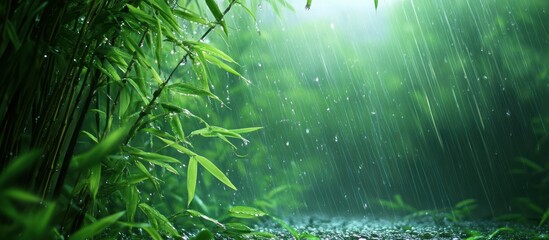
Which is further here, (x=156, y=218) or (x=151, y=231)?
(x=156, y=218)

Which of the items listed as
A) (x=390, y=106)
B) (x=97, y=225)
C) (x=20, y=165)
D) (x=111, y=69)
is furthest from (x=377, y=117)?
(x=20, y=165)

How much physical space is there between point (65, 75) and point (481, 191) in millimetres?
2782

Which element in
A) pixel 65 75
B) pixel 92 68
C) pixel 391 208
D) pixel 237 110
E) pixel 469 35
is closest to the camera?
pixel 65 75

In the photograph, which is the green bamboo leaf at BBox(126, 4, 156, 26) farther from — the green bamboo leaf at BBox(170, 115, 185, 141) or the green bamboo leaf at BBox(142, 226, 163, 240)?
the green bamboo leaf at BBox(142, 226, 163, 240)

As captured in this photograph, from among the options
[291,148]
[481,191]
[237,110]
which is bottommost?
[481,191]

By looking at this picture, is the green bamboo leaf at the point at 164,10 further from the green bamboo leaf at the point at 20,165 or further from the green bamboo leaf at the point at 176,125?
the green bamboo leaf at the point at 20,165

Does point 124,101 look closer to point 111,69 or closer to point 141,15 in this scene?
point 111,69

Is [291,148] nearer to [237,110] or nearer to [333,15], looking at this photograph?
[237,110]

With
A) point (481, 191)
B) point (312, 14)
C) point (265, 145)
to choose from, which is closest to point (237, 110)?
point (265, 145)

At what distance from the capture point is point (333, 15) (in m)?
3.13

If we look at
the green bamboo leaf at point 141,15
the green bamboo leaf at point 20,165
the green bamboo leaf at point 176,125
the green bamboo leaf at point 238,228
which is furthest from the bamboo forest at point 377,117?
the green bamboo leaf at point 20,165

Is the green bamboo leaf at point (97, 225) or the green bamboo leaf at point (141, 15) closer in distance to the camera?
the green bamboo leaf at point (97, 225)

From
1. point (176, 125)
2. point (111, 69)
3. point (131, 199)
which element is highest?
point (111, 69)

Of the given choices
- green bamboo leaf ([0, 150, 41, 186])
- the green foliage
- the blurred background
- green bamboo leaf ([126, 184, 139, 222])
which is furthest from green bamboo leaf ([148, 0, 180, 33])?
the blurred background
